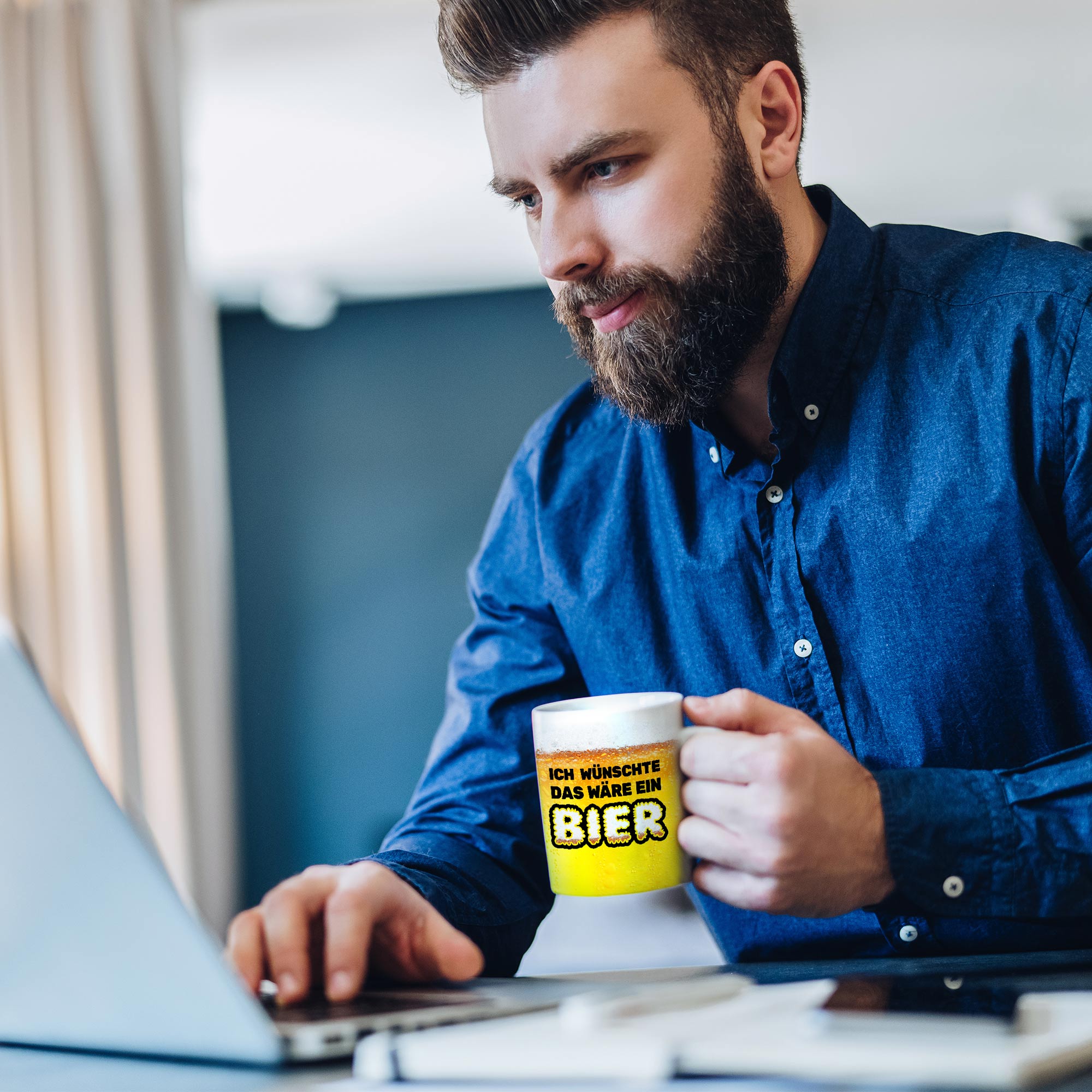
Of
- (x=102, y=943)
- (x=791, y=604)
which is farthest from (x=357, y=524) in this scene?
→ (x=102, y=943)

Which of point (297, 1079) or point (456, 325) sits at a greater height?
point (456, 325)

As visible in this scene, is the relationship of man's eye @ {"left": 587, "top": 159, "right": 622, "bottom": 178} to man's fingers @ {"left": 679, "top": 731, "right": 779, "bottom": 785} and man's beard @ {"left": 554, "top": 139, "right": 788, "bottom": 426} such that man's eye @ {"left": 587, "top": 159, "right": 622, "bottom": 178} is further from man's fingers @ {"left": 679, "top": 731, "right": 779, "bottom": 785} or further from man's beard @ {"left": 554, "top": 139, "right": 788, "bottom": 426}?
man's fingers @ {"left": 679, "top": 731, "right": 779, "bottom": 785}

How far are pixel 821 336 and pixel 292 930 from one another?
0.72 m

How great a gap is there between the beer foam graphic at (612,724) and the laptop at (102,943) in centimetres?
17

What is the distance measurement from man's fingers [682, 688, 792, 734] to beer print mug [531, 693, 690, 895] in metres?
0.02

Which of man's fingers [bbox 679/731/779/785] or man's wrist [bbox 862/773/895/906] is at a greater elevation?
man's fingers [bbox 679/731/779/785]

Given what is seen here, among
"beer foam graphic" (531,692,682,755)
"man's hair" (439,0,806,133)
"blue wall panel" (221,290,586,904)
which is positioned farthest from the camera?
"blue wall panel" (221,290,586,904)

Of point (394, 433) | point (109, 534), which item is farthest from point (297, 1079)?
point (394, 433)

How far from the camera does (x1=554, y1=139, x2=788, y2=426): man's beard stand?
114 cm

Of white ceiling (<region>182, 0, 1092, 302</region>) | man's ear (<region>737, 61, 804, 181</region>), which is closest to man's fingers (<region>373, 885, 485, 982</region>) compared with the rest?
man's ear (<region>737, 61, 804, 181</region>)

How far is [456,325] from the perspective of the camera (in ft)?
14.4

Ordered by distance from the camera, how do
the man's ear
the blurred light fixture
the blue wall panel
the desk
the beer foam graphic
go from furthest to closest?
the blue wall panel
the blurred light fixture
the man's ear
the beer foam graphic
the desk

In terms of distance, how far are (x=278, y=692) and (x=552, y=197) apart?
135 inches

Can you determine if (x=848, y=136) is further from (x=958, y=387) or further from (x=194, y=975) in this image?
(x=194, y=975)
